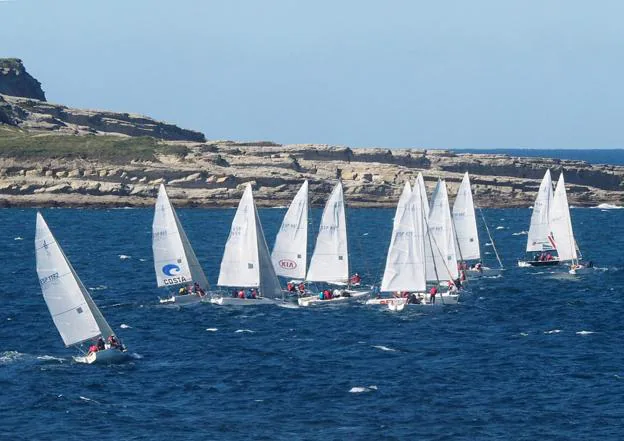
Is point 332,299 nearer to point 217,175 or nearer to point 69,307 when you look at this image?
point 69,307

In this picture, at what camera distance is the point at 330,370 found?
5975 centimetres

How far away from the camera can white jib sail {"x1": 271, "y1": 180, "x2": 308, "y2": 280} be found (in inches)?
3287

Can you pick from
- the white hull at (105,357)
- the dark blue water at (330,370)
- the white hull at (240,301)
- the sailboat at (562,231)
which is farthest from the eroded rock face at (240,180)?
the white hull at (105,357)

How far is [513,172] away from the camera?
196375 mm

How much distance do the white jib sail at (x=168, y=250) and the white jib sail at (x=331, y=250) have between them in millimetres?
8720

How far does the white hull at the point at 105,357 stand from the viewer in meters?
60.4

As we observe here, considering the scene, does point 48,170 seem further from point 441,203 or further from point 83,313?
point 83,313

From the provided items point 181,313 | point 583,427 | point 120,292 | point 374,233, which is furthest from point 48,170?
point 583,427

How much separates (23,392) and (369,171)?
134 m

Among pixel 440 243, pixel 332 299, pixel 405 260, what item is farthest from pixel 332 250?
pixel 440 243

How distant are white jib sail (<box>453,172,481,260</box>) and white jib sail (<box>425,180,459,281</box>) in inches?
303

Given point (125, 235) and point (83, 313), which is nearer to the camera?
point (83, 313)

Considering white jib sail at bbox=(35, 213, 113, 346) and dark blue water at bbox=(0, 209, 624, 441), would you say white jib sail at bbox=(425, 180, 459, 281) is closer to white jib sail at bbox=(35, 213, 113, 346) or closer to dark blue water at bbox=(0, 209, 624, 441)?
dark blue water at bbox=(0, 209, 624, 441)

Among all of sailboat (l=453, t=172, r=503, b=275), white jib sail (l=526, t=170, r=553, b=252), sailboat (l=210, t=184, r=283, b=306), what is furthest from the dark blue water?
white jib sail (l=526, t=170, r=553, b=252)
